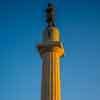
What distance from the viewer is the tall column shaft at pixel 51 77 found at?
3056 cm

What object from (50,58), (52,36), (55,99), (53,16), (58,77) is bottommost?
(55,99)

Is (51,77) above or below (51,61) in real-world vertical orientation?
below

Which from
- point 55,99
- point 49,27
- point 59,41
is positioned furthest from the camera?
point 49,27

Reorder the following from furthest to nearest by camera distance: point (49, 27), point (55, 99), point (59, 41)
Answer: point (49, 27)
point (59, 41)
point (55, 99)

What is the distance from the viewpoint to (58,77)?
31562 mm

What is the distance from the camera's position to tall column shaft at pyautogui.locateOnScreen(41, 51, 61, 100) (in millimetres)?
30562

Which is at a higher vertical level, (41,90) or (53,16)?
(53,16)

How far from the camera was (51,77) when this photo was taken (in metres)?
31.2

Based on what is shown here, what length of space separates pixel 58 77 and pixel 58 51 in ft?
9.91

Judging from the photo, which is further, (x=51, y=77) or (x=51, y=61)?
(x=51, y=61)

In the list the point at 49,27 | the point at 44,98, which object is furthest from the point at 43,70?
the point at 49,27

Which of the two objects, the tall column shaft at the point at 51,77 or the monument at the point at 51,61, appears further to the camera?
the monument at the point at 51,61

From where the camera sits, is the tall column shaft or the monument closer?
the tall column shaft

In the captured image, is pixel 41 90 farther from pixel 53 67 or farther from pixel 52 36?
pixel 52 36
